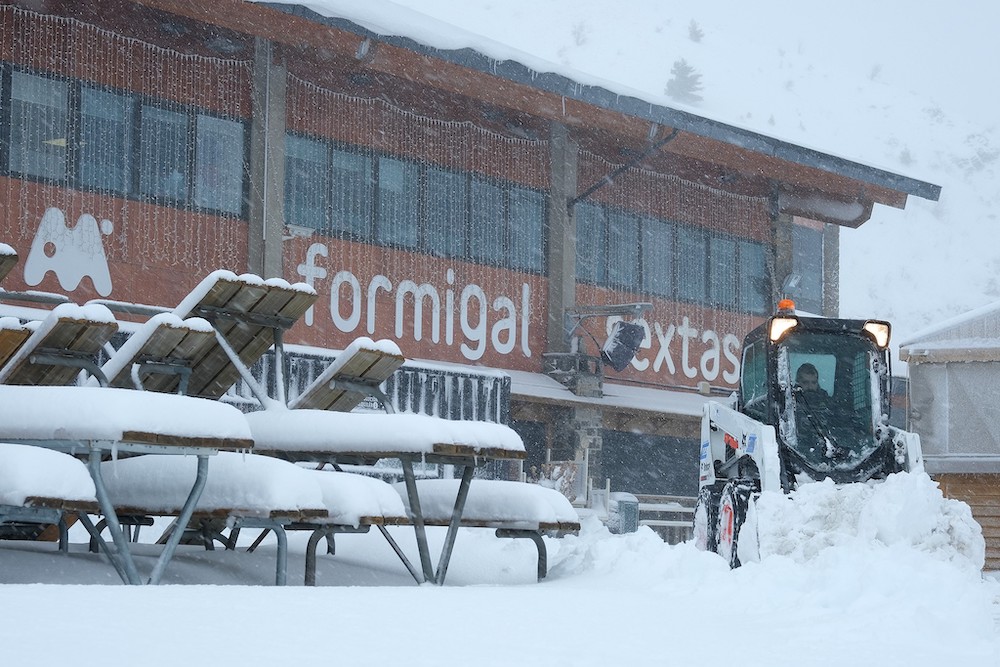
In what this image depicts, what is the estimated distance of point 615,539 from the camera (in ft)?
27.2

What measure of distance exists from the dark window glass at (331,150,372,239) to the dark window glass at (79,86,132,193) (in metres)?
2.68

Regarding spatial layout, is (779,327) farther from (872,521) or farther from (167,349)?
(167,349)

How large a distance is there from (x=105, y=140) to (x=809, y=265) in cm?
1523

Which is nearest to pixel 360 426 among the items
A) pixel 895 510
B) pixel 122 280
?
pixel 895 510

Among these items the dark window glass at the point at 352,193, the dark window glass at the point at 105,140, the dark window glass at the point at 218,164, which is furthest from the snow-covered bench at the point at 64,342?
the dark window glass at the point at 352,193

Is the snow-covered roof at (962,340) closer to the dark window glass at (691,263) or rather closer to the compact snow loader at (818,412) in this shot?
the dark window glass at (691,263)

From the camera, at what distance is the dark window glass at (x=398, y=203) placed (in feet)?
54.1

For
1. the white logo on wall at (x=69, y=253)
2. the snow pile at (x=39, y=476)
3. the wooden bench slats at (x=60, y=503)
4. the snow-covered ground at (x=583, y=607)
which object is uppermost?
the white logo on wall at (x=69, y=253)

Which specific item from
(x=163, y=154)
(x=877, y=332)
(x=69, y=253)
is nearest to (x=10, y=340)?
(x=877, y=332)

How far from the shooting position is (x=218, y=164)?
14.8 meters

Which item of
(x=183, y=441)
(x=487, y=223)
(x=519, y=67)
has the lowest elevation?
(x=183, y=441)

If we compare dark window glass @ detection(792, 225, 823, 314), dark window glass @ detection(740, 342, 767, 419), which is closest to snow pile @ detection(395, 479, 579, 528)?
dark window glass @ detection(740, 342, 767, 419)

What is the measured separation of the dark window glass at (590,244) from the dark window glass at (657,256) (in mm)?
891

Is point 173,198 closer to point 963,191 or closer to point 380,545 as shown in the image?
point 380,545
